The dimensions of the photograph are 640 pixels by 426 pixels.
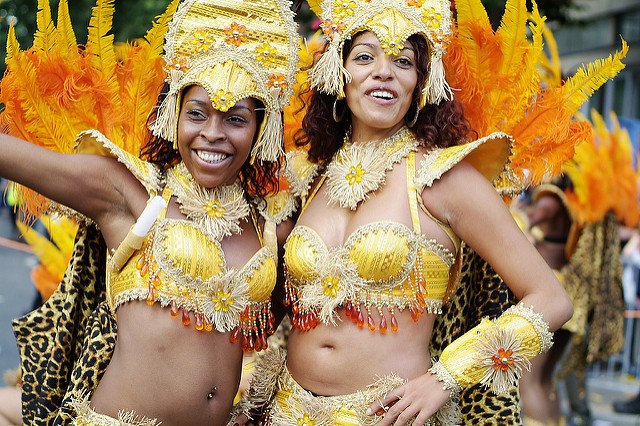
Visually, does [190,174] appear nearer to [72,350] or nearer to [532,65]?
[72,350]

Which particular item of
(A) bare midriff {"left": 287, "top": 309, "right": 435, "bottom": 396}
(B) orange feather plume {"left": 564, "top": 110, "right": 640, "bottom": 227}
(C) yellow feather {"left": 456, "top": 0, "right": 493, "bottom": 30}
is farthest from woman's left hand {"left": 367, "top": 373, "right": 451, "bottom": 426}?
(B) orange feather plume {"left": 564, "top": 110, "right": 640, "bottom": 227}

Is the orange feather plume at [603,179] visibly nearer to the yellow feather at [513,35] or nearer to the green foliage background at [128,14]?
the green foliage background at [128,14]

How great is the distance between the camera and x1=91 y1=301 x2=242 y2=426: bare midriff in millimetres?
2969

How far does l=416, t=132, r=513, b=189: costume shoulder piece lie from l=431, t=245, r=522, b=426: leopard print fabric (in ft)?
1.21

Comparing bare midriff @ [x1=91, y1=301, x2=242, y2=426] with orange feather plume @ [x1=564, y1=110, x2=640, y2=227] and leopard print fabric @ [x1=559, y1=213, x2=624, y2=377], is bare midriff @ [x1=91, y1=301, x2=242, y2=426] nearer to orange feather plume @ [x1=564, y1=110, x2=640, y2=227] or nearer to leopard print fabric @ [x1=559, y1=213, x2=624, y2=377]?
leopard print fabric @ [x1=559, y1=213, x2=624, y2=377]

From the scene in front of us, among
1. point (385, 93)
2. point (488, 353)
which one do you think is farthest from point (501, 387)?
point (385, 93)

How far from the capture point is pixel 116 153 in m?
3.01

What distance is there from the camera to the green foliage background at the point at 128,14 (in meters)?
10.1

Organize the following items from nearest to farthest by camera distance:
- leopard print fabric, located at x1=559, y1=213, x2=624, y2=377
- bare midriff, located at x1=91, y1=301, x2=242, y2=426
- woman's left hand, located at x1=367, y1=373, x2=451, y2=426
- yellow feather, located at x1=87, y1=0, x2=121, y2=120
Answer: woman's left hand, located at x1=367, y1=373, x2=451, y2=426
bare midriff, located at x1=91, y1=301, x2=242, y2=426
yellow feather, located at x1=87, y1=0, x2=121, y2=120
leopard print fabric, located at x1=559, y1=213, x2=624, y2=377

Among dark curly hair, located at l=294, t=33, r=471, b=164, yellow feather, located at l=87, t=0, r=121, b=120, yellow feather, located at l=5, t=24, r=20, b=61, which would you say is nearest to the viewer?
dark curly hair, located at l=294, t=33, r=471, b=164

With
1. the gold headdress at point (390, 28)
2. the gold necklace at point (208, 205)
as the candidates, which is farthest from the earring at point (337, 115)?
the gold necklace at point (208, 205)

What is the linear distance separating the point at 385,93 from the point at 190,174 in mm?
701

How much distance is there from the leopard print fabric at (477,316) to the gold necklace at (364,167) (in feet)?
1.69

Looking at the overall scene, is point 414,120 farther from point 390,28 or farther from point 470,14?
point 470,14
